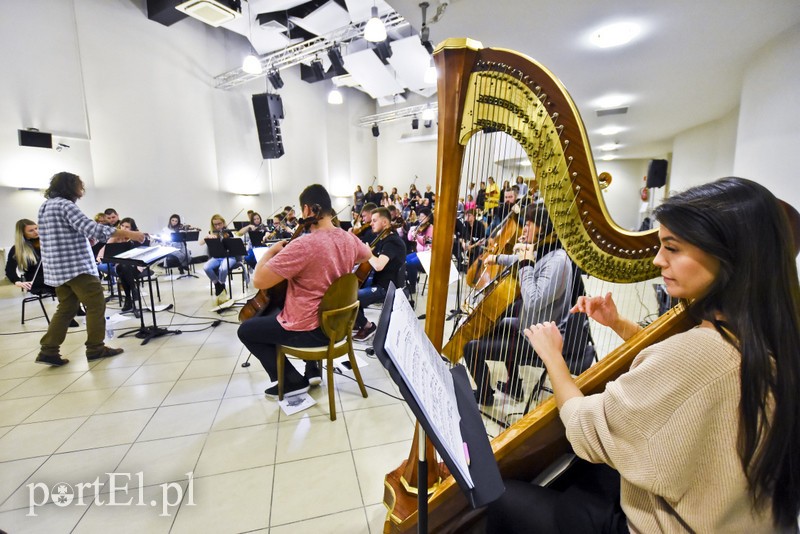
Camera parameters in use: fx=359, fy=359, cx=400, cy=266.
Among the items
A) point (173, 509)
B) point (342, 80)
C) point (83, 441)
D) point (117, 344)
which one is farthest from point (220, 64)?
point (173, 509)

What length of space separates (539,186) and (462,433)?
0.69m

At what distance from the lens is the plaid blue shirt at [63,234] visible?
2.85 m

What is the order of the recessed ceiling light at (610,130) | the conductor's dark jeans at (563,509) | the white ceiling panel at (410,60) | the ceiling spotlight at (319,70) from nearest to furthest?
the conductor's dark jeans at (563,509) < the recessed ceiling light at (610,130) < the white ceiling panel at (410,60) < the ceiling spotlight at (319,70)

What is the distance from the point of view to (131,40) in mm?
7051

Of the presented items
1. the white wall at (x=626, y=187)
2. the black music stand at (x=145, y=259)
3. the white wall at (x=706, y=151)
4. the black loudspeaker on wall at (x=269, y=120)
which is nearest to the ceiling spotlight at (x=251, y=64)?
the black loudspeaker on wall at (x=269, y=120)

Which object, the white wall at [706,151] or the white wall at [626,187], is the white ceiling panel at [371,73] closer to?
Answer: the white wall at [706,151]

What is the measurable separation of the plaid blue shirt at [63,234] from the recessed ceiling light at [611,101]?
6.15 m

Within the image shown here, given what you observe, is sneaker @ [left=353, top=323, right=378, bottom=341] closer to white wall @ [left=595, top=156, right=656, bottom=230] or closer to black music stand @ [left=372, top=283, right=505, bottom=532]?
black music stand @ [left=372, top=283, right=505, bottom=532]

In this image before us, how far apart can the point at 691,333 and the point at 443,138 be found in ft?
2.41

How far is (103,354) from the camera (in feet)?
10.5

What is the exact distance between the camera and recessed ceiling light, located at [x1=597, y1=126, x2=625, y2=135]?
7.11 metres

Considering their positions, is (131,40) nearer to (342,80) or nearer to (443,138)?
(342,80)

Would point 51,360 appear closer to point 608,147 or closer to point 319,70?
point 319,70

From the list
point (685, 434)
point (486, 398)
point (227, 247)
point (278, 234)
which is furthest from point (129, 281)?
point (685, 434)
